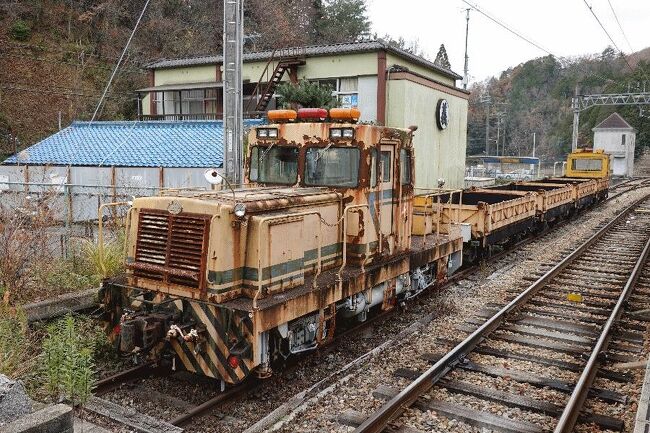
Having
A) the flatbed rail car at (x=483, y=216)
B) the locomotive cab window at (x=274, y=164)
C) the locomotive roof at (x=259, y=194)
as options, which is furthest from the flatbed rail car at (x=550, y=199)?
the locomotive roof at (x=259, y=194)

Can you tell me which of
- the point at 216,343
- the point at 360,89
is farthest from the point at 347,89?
the point at 216,343

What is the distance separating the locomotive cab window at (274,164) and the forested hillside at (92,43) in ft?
86.2

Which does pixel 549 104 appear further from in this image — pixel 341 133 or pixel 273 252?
pixel 273 252

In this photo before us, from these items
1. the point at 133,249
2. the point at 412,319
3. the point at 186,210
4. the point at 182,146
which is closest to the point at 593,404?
the point at 412,319

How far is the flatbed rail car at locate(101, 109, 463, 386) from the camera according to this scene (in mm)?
6094

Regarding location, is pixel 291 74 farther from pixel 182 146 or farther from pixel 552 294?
pixel 552 294

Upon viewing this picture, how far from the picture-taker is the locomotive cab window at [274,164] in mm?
8141

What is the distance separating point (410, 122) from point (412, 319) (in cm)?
1659

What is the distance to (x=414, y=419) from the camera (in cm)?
607

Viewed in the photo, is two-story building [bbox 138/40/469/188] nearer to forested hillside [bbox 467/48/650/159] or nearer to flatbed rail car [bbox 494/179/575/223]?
flatbed rail car [bbox 494/179/575/223]

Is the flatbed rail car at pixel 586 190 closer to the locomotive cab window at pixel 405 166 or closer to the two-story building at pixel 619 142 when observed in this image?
the locomotive cab window at pixel 405 166

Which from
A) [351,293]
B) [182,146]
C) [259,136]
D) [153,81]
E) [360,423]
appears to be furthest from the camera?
[153,81]

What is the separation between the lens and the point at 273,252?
6.43 metres

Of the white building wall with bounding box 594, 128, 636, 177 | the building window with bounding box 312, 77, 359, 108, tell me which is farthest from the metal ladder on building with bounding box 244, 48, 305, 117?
the white building wall with bounding box 594, 128, 636, 177
